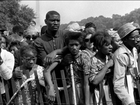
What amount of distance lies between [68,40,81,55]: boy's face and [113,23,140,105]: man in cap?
0.56m

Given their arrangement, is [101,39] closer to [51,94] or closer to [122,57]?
[122,57]

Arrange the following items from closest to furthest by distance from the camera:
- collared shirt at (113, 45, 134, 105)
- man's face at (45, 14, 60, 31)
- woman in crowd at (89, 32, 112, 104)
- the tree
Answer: collared shirt at (113, 45, 134, 105)
woman in crowd at (89, 32, 112, 104)
man's face at (45, 14, 60, 31)
the tree

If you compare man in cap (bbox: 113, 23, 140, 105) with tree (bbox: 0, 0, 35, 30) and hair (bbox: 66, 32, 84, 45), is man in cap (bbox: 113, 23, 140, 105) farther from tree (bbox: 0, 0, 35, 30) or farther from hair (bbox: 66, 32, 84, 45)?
tree (bbox: 0, 0, 35, 30)

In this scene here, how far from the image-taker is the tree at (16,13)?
149ft

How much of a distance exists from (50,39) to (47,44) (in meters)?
0.13

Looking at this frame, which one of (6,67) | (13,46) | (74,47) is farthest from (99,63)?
(13,46)

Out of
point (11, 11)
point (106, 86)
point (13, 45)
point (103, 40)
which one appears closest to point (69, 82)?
point (106, 86)

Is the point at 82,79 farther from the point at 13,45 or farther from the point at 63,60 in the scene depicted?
the point at 13,45

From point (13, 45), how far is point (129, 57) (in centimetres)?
360

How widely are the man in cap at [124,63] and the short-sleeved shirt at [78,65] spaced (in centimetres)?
39

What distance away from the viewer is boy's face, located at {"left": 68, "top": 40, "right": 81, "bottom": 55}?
3.44 m

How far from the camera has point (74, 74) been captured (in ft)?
11.1

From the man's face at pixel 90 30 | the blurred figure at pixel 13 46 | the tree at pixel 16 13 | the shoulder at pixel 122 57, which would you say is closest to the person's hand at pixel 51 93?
the shoulder at pixel 122 57

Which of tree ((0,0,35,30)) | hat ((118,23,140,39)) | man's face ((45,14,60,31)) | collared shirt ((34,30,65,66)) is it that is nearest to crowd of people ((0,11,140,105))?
hat ((118,23,140,39))
